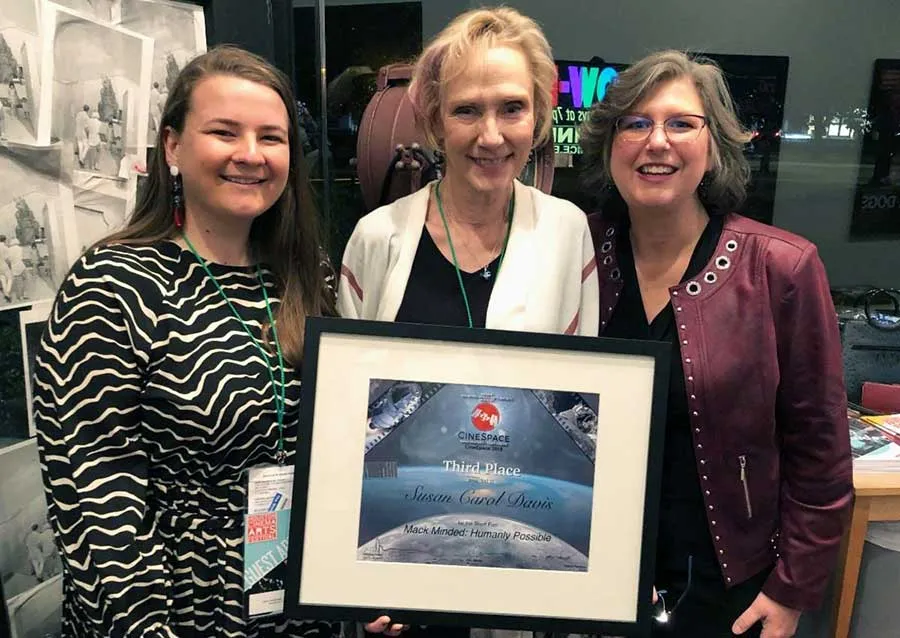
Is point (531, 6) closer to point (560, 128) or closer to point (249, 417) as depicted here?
point (560, 128)

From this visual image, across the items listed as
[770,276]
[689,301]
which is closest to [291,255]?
[689,301]

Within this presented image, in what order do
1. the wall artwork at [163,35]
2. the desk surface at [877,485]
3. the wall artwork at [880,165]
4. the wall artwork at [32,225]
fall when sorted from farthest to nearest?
the wall artwork at [880,165] → the desk surface at [877,485] → the wall artwork at [163,35] → the wall artwork at [32,225]

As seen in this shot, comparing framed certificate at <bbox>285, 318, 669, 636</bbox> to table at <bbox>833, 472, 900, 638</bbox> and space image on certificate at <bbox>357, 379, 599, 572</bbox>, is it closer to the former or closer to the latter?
space image on certificate at <bbox>357, 379, 599, 572</bbox>

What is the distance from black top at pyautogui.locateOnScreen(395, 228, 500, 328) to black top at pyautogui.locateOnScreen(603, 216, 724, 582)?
0.31m

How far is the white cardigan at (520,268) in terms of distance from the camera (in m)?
1.29

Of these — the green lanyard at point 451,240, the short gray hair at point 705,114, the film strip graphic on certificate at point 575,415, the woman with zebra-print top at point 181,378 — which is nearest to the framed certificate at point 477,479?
the film strip graphic on certificate at point 575,415

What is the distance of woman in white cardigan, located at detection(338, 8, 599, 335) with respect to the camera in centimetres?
126

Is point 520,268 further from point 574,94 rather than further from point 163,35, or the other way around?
point 574,94

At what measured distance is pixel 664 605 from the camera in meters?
1.37

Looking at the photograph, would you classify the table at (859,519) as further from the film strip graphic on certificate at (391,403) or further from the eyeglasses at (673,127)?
the film strip graphic on certificate at (391,403)

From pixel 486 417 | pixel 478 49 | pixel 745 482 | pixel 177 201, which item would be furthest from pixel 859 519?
pixel 177 201

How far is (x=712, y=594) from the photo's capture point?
4.53 feet

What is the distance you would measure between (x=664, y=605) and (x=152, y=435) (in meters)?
0.99

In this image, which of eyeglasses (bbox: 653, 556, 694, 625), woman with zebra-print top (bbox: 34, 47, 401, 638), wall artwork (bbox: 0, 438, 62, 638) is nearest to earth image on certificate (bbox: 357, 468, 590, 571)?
woman with zebra-print top (bbox: 34, 47, 401, 638)
